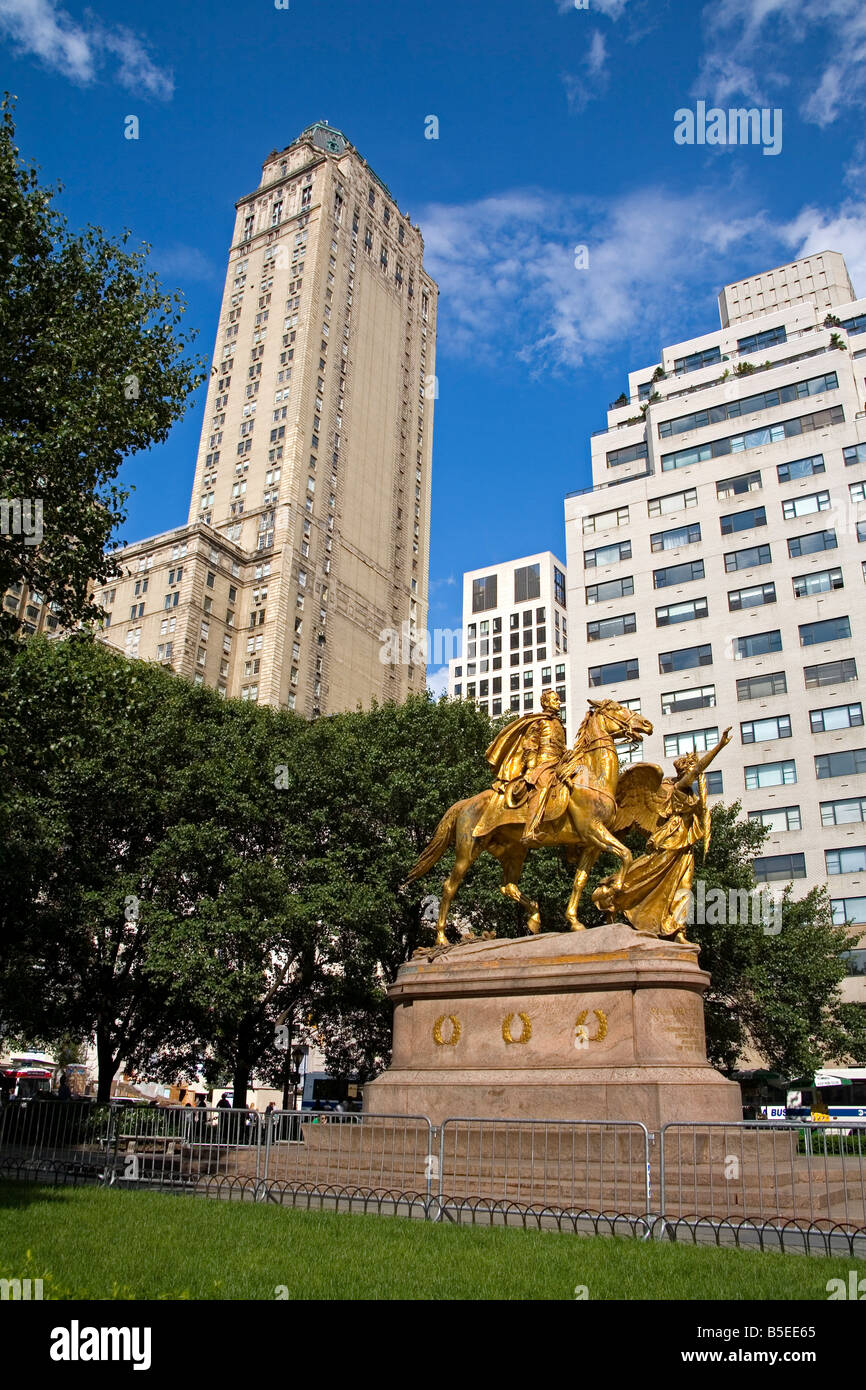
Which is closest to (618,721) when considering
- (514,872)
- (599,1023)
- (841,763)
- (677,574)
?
(514,872)

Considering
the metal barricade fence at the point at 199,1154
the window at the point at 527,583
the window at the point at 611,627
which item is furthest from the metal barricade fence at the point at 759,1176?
the window at the point at 527,583

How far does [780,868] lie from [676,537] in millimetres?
19058

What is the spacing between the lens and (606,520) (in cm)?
5884

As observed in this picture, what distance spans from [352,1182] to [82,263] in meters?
16.5

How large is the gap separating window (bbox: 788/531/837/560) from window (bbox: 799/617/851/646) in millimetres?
3856

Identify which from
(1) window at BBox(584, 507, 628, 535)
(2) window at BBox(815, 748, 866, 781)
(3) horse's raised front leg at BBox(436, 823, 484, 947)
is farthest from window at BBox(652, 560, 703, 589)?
(3) horse's raised front leg at BBox(436, 823, 484, 947)

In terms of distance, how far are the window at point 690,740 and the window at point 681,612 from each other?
20.3 ft

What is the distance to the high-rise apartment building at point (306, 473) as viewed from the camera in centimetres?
8075

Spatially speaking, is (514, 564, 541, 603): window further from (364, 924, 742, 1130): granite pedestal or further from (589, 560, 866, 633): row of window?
(364, 924, 742, 1130): granite pedestal

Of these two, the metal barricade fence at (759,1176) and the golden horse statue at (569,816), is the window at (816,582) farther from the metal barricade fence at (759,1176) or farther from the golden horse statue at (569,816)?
the metal barricade fence at (759,1176)

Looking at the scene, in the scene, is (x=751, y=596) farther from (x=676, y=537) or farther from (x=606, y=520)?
(x=606, y=520)
